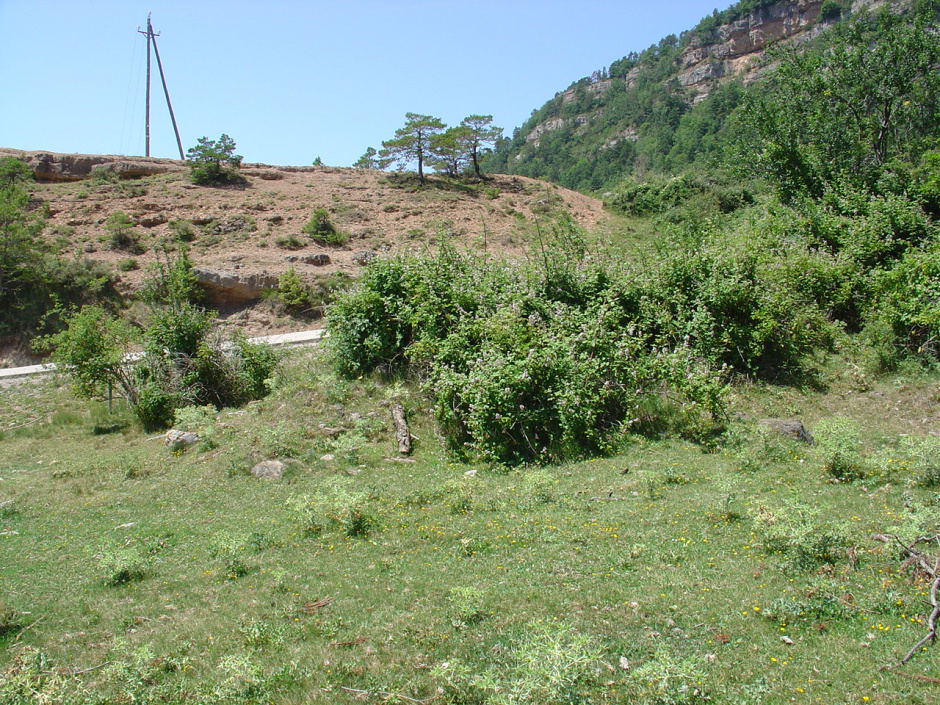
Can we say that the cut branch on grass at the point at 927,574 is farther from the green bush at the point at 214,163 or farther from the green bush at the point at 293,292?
the green bush at the point at 214,163

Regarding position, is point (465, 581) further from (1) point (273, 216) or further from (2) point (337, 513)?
(1) point (273, 216)

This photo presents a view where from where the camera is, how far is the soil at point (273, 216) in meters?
24.7

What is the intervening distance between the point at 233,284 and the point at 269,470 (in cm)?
1521

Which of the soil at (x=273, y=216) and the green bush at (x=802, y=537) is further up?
the soil at (x=273, y=216)

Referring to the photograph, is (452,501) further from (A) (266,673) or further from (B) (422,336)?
(B) (422,336)

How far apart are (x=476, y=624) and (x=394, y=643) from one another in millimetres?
624

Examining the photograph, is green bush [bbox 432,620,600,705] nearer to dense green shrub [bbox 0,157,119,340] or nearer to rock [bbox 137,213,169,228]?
dense green shrub [bbox 0,157,119,340]

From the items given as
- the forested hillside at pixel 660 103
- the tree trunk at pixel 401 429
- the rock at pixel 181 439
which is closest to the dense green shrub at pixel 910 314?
the tree trunk at pixel 401 429

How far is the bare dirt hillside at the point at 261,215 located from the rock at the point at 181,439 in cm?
1095

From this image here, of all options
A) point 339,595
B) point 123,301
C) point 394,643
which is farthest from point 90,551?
point 123,301

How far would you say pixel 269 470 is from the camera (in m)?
9.63

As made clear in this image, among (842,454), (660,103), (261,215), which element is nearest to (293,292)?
(261,215)

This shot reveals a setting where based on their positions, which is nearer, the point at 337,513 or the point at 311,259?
the point at 337,513

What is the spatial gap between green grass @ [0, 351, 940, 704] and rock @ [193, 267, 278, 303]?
13.7 m
